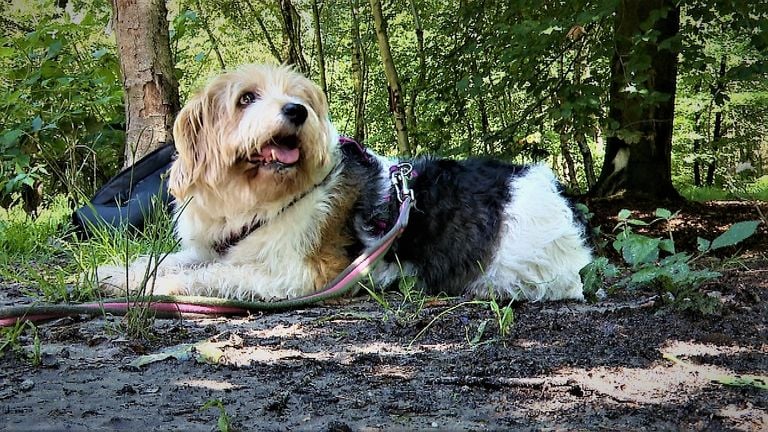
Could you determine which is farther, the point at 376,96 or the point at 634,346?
the point at 376,96

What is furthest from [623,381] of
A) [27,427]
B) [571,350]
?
[27,427]

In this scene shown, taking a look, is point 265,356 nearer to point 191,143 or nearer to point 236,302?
point 236,302

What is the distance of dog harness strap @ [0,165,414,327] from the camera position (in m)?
2.70

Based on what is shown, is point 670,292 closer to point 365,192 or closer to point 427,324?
point 427,324

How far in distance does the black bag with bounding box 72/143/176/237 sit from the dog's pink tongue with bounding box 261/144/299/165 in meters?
1.36

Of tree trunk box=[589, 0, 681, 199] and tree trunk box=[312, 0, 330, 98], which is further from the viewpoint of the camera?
tree trunk box=[312, 0, 330, 98]

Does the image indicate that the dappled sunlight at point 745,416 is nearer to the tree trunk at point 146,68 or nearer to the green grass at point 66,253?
the green grass at point 66,253

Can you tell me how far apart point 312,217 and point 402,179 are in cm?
56

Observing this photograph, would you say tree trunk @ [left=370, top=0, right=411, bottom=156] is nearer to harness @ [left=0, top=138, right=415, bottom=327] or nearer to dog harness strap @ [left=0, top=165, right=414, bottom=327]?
harness @ [left=0, top=138, right=415, bottom=327]

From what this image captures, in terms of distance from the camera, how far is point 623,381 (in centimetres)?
197

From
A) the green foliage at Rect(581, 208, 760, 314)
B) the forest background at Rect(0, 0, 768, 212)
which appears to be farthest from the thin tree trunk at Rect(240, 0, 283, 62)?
the green foliage at Rect(581, 208, 760, 314)

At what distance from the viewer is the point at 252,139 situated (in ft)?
12.1

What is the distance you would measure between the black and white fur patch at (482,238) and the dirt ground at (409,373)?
77cm

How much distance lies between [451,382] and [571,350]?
1.84 feet
